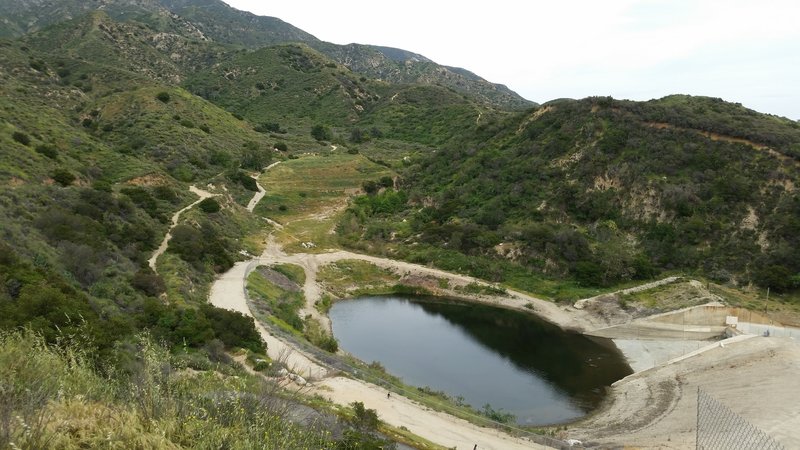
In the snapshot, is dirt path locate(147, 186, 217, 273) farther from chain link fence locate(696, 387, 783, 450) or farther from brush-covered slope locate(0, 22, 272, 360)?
chain link fence locate(696, 387, 783, 450)

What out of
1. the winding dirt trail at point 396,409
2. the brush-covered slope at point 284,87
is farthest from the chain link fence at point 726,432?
the brush-covered slope at point 284,87

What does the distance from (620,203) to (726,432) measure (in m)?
→ 33.4

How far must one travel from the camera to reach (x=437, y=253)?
5341 cm

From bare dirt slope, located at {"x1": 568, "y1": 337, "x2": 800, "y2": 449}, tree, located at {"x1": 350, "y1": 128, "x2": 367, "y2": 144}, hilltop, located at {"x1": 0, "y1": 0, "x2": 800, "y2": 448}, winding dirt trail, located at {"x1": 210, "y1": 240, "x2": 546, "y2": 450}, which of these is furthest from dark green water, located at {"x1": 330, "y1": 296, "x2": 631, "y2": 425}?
tree, located at {"x1": 350, "y1": 128, "x2": 367, "y2": 144}

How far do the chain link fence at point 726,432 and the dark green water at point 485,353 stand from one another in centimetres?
577

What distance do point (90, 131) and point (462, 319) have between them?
53.1 meters

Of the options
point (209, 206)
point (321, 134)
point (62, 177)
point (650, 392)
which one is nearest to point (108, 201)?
point (62, 177)

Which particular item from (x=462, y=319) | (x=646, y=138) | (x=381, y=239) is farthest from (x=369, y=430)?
(x=646, y=138)

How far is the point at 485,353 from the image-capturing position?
36.8 metres

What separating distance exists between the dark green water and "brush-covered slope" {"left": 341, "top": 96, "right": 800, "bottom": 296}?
26.3 ft

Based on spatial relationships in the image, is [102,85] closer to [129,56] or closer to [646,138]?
[129,56]

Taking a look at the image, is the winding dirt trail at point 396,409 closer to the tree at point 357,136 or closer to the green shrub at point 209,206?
the green shrub at point 209,206

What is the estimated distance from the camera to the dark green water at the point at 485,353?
98.4 feet

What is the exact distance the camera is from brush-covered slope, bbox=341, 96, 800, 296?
1812 inches
